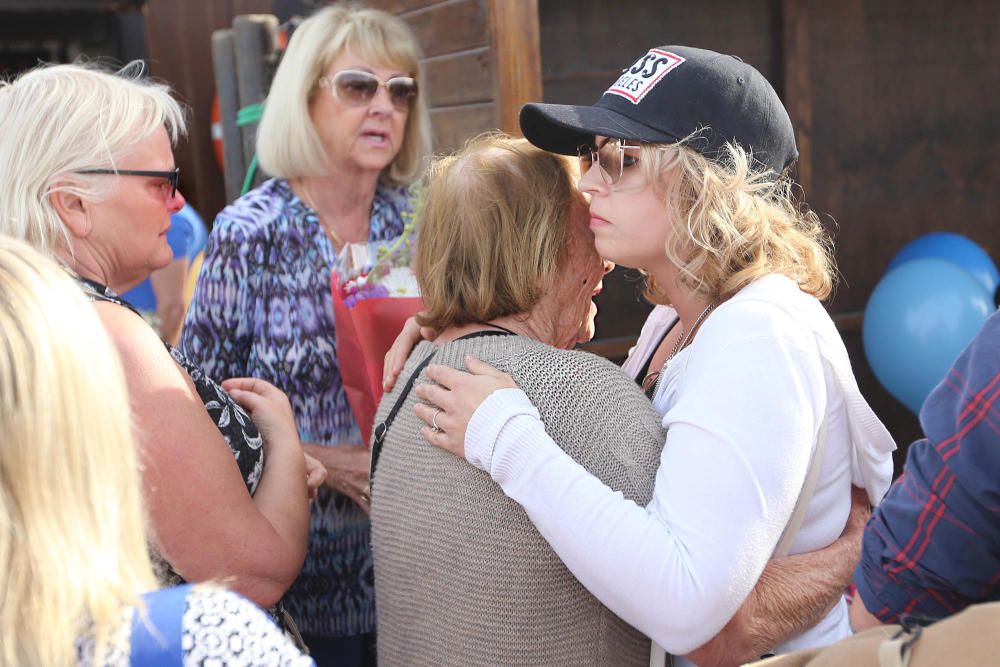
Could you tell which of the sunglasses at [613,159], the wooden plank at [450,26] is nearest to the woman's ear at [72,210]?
the sunglasses at [613,159]

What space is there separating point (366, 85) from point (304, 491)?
1501 millimetres

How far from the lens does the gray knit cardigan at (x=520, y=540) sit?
59.9 inches

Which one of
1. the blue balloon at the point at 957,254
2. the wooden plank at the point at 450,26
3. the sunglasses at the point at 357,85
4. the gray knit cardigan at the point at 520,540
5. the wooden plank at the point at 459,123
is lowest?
the blue balloon at the point at 957,254

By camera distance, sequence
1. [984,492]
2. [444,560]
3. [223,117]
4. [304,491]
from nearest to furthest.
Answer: [984,492], [444,560], [304,491], [223,117]

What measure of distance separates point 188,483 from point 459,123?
2359 mm

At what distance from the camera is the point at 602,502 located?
4.76 ft

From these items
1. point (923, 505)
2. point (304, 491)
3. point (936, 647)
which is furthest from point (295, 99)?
point (936, 647)

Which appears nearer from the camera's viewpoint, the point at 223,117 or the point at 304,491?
the point at 304,491

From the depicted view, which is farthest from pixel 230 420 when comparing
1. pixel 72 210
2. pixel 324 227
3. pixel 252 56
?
pixel 252 56

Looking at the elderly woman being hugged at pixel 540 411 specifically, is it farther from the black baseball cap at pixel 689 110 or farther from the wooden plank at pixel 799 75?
the wooden plank at pixel 799 75

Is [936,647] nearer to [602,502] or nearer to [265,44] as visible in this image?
[602,502]

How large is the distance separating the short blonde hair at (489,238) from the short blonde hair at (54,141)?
1.91 ft

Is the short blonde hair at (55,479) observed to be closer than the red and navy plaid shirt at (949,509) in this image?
Yes

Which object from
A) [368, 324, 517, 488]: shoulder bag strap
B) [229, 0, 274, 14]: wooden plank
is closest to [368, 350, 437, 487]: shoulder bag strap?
[368, 324, 517, 488]: shoulder bag strap
